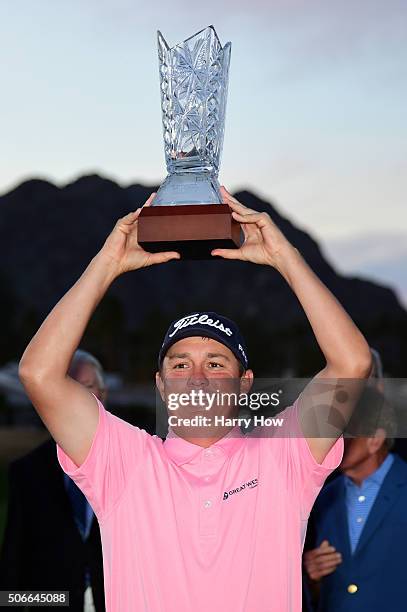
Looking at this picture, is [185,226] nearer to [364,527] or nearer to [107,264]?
[107,264]

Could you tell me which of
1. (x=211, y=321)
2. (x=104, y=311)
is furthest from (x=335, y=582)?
(x=104, y=311)

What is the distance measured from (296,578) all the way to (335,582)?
1.33 m

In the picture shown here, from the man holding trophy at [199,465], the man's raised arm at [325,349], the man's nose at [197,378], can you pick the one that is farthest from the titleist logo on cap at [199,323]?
the man's raised arm at [325,349]

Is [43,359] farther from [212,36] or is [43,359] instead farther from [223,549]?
[212,36]

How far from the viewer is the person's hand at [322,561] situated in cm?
365

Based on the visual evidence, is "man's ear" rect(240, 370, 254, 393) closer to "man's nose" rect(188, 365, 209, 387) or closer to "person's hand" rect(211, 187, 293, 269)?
"man's nose" rect(188, 365, 209, 387)

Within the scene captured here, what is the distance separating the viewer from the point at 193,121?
9.71 ft

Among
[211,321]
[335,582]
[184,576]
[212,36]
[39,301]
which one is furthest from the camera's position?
[39,301]

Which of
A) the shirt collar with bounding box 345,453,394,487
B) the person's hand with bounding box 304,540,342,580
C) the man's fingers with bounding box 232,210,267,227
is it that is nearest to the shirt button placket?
the man's fingers with bounding box 232,210,267,227

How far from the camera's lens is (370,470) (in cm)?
386

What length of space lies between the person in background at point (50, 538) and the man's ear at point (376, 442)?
1.19 metres

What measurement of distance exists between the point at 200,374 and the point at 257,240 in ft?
1.47

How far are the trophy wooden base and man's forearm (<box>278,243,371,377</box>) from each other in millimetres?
300

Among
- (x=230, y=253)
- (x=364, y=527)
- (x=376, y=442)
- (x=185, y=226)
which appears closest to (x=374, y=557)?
(x=364, y=527)
